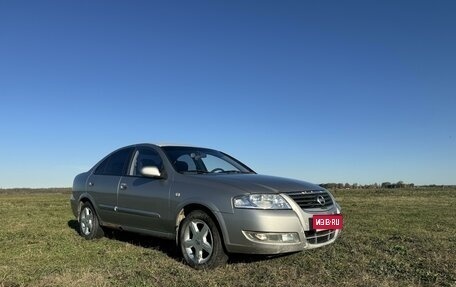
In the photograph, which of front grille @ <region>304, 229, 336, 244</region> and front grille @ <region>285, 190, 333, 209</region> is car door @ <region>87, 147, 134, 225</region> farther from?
front grille @ <region>304, 229, 336, 244</region>

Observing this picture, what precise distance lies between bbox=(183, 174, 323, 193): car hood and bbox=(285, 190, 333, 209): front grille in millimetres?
74

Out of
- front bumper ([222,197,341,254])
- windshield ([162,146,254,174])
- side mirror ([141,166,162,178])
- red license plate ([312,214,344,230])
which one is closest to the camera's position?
front bumper ([222,197,341,254])

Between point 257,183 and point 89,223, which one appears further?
point 89,223

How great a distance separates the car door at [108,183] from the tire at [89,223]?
237 millimetres

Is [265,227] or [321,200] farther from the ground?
[321,200]

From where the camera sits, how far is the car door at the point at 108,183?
26.7 ft

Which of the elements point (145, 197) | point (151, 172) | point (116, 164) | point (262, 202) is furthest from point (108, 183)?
point (262, 202)

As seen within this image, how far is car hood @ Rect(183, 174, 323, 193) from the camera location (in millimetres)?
6113

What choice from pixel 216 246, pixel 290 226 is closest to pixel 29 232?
pixel 216 246

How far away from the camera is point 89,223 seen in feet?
29.0

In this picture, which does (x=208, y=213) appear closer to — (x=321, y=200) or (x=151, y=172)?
(x=151, y=172)

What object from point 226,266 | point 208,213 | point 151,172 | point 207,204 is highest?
point 151,172

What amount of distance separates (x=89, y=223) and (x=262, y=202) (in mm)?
4122

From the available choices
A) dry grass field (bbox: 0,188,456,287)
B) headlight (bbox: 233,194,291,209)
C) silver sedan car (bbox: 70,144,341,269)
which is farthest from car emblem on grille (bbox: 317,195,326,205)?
dry grass field (bbox: 0,188,456,287)
